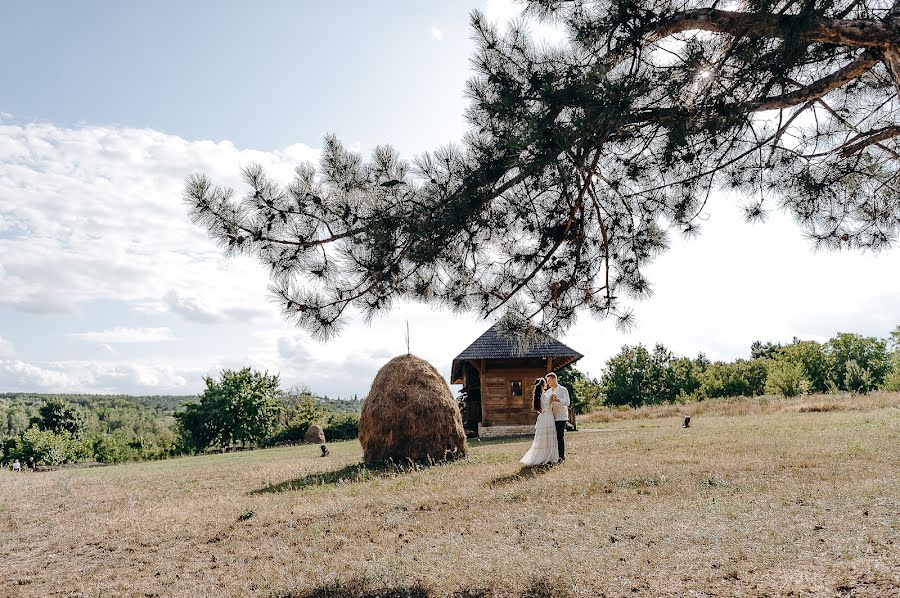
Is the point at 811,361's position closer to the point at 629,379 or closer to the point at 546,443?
the point at 629,379

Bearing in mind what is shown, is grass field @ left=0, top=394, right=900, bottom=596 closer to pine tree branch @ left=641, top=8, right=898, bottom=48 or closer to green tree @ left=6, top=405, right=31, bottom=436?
pine tree branch @ left=641, top=8, right=898, bottom=48

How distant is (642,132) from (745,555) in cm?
415

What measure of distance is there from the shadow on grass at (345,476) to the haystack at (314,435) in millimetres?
18098

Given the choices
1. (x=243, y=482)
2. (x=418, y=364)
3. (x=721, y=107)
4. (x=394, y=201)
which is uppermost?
(x=721, y=107)

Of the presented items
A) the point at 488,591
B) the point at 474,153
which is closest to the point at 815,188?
the point at 474,153

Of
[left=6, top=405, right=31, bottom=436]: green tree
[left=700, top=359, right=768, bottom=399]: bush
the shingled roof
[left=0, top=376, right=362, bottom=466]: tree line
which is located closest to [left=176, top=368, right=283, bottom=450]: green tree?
[left=0, top=376, right=362, bottom=466]: tree line

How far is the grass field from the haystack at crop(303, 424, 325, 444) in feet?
58.6

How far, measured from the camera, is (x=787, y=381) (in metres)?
33.3

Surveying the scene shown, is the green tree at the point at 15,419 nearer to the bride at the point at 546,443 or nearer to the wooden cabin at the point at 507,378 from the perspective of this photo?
the wooden cabin at the point at 507,378

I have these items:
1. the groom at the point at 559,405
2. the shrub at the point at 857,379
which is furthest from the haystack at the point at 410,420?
the shrub at the point at 857,379

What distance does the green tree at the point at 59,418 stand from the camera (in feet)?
143

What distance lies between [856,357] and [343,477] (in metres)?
36.4

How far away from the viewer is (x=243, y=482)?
42.7ft

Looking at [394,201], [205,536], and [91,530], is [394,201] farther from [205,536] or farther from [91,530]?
[91,530]
